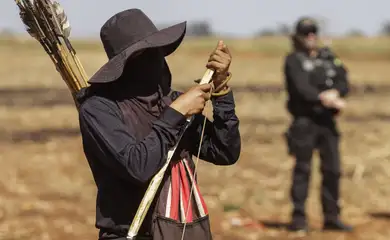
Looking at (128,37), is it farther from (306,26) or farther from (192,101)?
(306,26)

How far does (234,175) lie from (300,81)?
13.6 ft

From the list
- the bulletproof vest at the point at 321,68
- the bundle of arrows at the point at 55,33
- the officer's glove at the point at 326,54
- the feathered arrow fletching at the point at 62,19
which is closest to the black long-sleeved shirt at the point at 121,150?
the bundle of arrows at the point at 55,33

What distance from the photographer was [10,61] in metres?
46.0

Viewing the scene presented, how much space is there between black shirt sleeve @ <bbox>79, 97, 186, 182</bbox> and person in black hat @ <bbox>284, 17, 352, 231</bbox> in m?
5.51

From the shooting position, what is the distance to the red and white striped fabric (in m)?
3.76

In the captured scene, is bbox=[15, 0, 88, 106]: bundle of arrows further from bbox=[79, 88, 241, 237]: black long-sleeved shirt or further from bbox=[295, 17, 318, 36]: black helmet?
bbox=[295, 17, 318, 36]: black helmet

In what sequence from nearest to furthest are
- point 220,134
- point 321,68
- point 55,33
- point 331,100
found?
1. point 220,134
2. point 55,33
3. point 331,100
4. point 321,68

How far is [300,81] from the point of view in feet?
29.5

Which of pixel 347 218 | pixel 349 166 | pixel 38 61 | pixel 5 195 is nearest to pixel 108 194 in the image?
pixel 347 218

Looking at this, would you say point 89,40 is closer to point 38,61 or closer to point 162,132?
point 38,61

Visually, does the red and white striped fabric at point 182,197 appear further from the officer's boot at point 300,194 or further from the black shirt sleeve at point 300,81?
the officer's boot at point 300,194

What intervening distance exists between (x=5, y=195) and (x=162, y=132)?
8.12 m

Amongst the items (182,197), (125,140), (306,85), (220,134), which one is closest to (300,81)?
(306,85)

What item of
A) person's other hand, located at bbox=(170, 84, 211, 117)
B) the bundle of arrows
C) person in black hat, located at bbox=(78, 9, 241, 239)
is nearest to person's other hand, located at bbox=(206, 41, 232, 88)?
person in black hat, located at bbox=(78, 9, 241, 239)
